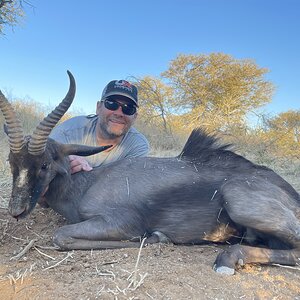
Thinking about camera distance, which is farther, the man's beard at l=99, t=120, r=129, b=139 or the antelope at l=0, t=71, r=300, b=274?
the man's beard at l=99, t=120, r=129, b=139

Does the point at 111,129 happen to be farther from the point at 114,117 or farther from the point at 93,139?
the point at 93,139

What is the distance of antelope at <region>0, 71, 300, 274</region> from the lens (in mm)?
3549

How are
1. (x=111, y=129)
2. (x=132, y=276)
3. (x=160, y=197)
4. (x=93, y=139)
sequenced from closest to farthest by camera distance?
(x=132, y=276)
(x=160, y=197)
(x=111, y=129)
(x=93, y=139)

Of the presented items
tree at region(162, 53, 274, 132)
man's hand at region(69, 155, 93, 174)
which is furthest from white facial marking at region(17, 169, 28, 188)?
tree at region(162, 53, 274, 132)

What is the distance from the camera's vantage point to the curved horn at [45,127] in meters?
3.67

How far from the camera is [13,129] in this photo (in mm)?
3705

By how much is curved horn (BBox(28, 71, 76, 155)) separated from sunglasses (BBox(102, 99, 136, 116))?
1.70m

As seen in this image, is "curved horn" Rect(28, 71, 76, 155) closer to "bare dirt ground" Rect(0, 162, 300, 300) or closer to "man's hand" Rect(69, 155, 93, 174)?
"man's hand" Rect(69, 155, 93, 174)

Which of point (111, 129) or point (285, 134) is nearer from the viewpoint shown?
point (111, 129)

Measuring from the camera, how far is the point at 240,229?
384 centimetres

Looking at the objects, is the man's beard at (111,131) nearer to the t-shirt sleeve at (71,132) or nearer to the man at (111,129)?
the man at (111,129)

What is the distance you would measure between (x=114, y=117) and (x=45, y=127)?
6.10 feet

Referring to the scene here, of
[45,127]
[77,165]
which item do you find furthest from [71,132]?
[45,127]

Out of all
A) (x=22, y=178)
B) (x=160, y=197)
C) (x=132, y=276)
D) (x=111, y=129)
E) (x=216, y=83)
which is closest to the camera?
(x=132, y=276)
